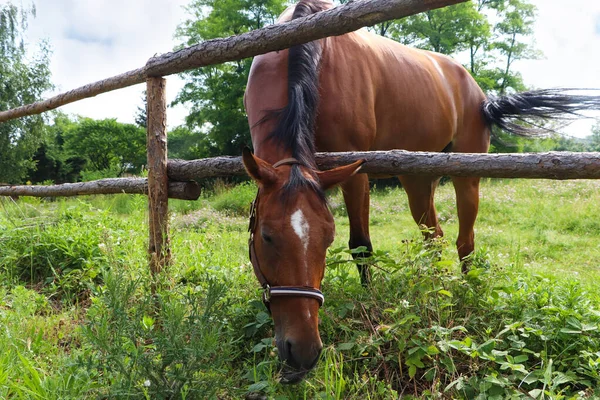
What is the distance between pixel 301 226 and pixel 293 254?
0.13 meters

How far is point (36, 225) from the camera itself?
4.26 meters

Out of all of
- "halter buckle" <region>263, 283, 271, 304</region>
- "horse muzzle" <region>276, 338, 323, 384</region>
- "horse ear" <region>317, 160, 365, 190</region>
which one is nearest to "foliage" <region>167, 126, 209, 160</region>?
"horse ear" <region>317, 160, 365, 190</region>

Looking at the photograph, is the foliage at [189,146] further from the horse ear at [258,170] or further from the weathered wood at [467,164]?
the horse ear at [258,170]

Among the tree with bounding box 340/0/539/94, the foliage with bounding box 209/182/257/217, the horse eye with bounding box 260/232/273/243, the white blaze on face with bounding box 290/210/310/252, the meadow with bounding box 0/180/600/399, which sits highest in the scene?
the tree with bounding box 340/0/539/94

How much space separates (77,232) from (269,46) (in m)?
2.84

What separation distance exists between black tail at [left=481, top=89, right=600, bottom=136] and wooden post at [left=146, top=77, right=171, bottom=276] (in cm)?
354

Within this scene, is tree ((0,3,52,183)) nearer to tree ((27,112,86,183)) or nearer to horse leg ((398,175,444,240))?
tree ((27,112,86,183))

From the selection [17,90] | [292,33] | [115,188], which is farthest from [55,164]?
[292,33]

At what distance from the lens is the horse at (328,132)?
5.94ft

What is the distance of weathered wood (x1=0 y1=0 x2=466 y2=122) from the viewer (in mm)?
1978

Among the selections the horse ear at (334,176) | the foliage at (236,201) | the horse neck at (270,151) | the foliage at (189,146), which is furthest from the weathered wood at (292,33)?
the foliage at (189,146)

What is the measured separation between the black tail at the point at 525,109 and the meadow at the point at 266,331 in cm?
159

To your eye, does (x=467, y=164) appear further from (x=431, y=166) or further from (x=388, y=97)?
(x=388, y=97)

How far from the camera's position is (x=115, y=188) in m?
3.49
